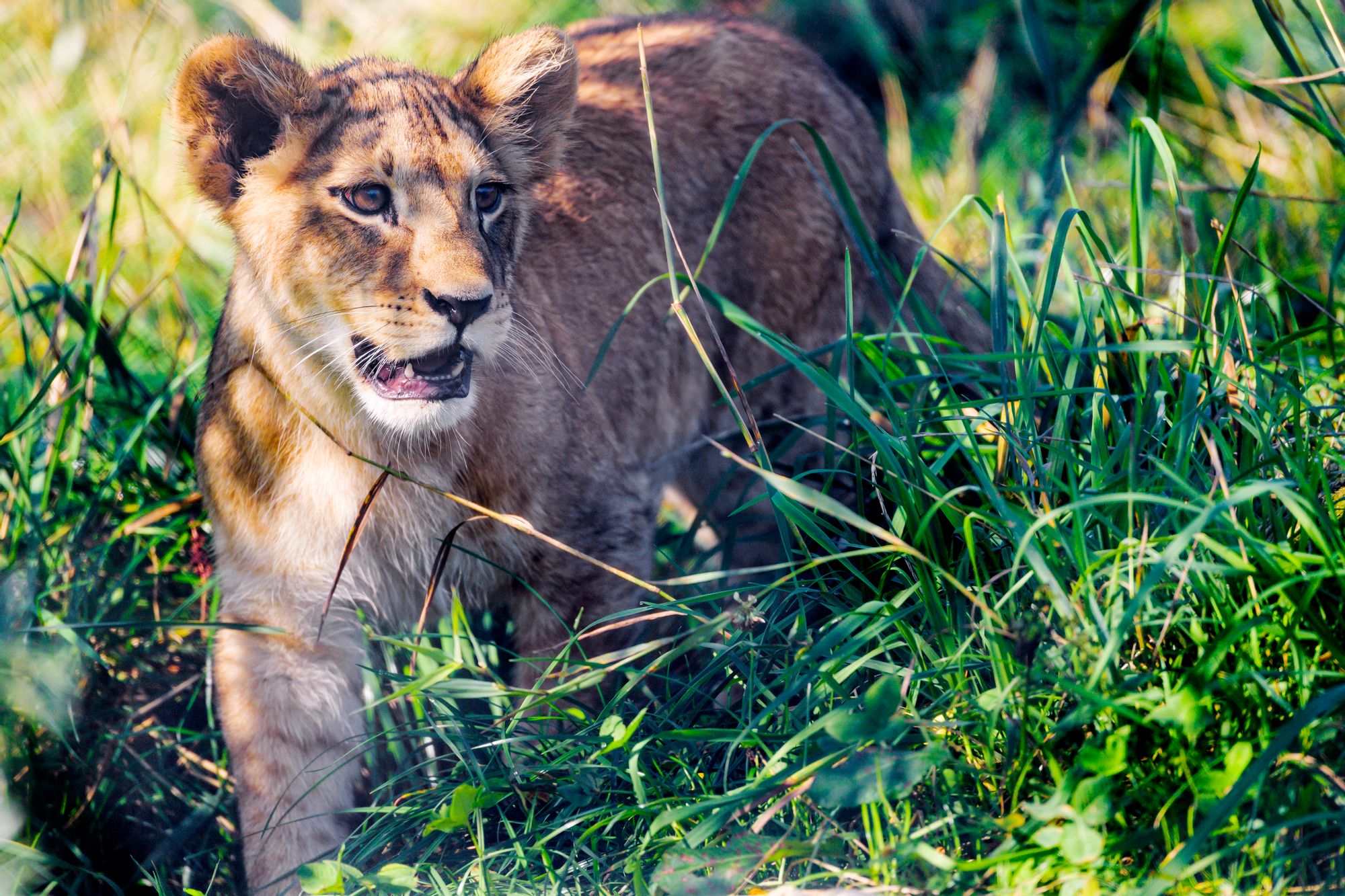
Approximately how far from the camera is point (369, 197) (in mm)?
2756

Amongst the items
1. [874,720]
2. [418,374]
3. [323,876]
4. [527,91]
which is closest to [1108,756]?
[874,720]

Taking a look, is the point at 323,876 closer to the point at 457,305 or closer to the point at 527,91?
the point at 457,305

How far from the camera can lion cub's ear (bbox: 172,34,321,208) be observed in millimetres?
2746

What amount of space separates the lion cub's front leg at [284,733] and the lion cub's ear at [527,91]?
1366 millimetres

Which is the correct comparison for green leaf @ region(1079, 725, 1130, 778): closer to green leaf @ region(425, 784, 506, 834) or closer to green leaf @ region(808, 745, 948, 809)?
green leaf @ region(808, 745, 948, 809)

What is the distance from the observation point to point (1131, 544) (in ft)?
7.57

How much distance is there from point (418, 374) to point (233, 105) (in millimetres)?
772

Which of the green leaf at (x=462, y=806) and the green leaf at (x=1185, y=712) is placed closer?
the green leaf at (x=1185, y=712)

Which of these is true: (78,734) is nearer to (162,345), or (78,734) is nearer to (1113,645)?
(162,345)

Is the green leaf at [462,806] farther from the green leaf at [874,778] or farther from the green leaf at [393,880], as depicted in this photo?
the green leaf at [874,778]

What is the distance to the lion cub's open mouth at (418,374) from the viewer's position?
9.15ft

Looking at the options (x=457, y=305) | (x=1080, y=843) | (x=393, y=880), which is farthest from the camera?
(x=457, y=305)

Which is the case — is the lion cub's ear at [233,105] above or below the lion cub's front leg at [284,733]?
above

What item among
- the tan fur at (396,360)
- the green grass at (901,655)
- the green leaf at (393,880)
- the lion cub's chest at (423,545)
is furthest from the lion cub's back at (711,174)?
the green leaf at (393,880)
